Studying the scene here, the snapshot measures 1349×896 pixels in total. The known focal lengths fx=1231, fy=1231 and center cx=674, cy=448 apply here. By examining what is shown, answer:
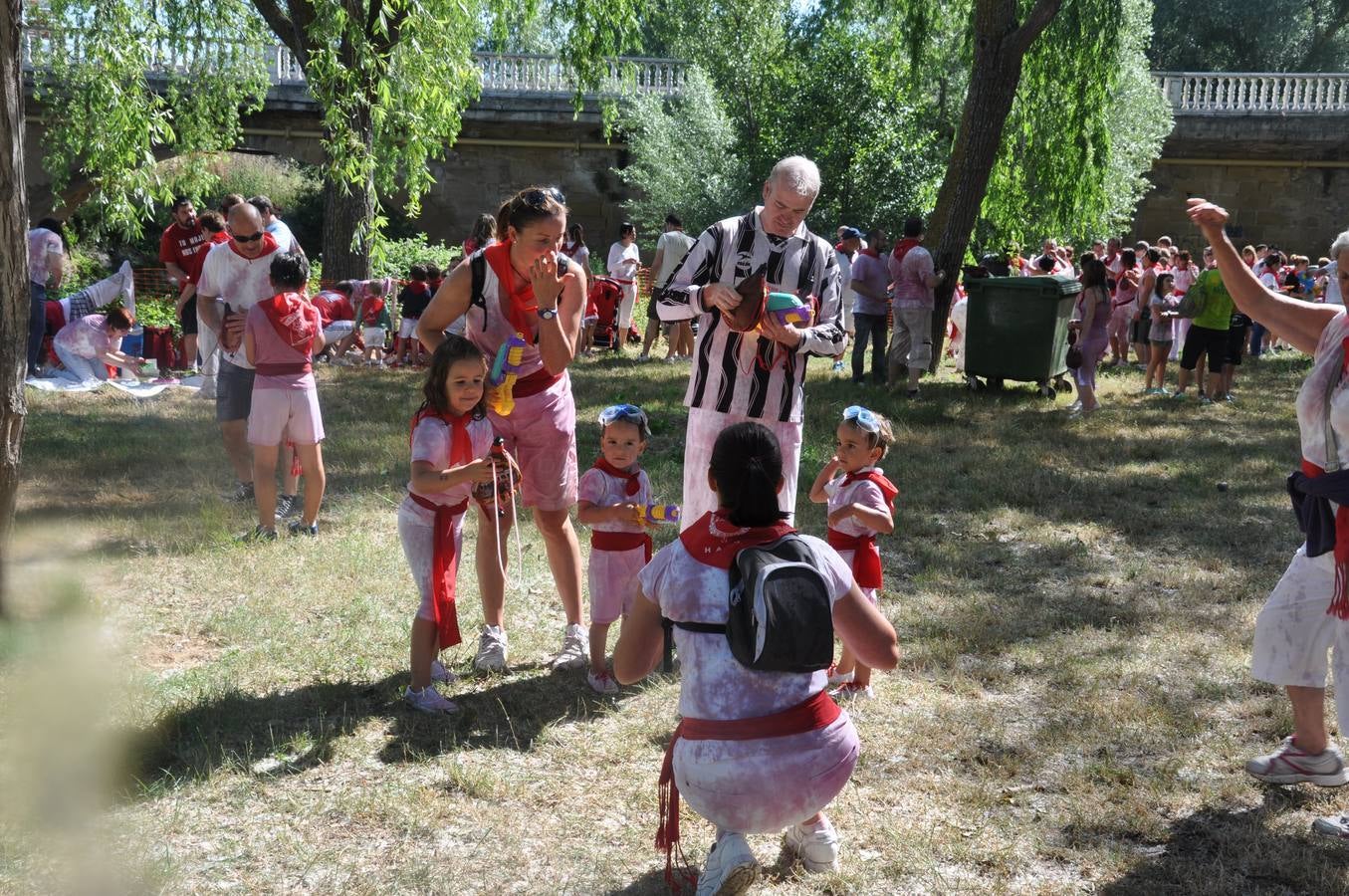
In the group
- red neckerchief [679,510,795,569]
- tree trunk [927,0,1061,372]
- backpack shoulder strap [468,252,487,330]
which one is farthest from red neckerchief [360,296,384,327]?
red neckerchief [679,510,795,569]

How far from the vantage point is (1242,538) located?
809 centimetres

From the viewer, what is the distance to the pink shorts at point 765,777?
3.19 m

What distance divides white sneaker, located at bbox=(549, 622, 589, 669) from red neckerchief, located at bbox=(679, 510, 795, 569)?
2.30 metres

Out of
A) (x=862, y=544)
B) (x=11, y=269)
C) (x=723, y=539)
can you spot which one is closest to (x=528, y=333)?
(x=862, y=544)

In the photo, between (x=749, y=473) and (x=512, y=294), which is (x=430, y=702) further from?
(x=749, y=473)

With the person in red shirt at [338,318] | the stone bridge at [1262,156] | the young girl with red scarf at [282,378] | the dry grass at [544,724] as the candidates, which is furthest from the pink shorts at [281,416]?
the stone bridge at [1262,156]

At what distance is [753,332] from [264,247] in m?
4.12

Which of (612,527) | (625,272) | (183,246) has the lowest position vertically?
(612,527)

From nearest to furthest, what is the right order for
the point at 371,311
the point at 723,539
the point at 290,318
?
→ the point at 723,539, the point at 290,318, the point at 371,311

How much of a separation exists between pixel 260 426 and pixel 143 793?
10.6ft

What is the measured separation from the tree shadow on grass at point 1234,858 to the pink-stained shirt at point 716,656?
4.63 ft

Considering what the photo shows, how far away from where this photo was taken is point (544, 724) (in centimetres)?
493

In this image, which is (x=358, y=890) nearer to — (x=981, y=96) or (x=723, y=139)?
(x=981, y=96)

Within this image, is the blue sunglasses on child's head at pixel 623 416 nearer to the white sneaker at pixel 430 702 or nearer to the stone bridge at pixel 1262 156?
the white sneaker at pixel 430 702
